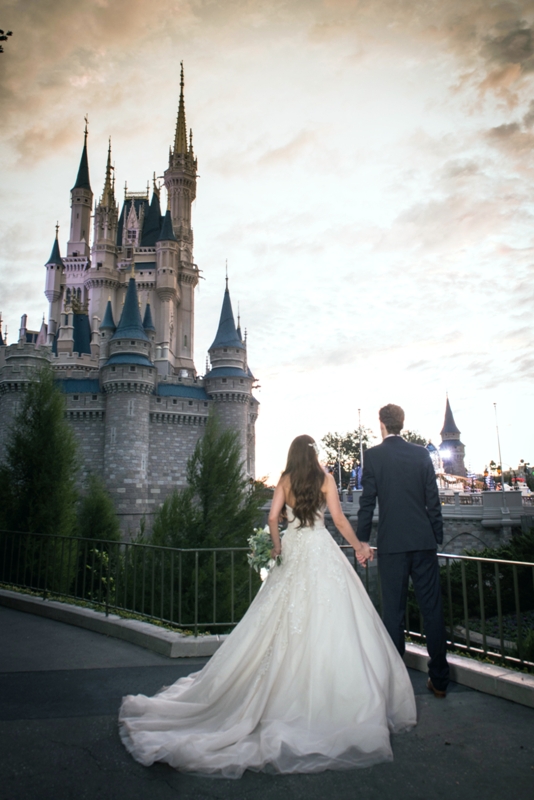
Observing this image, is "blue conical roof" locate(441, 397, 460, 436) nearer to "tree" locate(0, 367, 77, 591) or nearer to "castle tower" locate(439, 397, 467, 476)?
"castle tower" locate(439, 397, 467, 476)

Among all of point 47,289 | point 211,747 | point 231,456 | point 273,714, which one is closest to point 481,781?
point 273,714

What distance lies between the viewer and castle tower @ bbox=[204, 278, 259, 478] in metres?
37.8

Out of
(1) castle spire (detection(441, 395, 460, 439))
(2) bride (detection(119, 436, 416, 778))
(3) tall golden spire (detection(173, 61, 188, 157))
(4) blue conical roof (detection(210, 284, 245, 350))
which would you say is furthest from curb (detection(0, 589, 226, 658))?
(1) castle spire (detection(441, 395, 460, 439))

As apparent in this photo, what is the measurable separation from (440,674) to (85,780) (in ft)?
7.35

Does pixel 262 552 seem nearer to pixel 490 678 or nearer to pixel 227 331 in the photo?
pixel 490 678

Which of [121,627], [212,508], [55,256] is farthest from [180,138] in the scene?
[121,627]

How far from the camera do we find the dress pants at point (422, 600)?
3.73 meters

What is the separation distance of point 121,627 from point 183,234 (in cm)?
5263

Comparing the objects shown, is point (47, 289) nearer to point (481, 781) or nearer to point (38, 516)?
point (38, 516)

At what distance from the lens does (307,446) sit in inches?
143

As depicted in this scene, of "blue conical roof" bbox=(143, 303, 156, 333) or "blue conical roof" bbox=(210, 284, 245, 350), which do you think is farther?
"blue conical roof" bbox=(143, 303, 156, 333)

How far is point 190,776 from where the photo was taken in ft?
8.87

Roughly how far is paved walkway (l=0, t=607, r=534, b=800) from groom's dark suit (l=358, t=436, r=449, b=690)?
426 mm

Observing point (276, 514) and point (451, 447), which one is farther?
point (451, 447)
